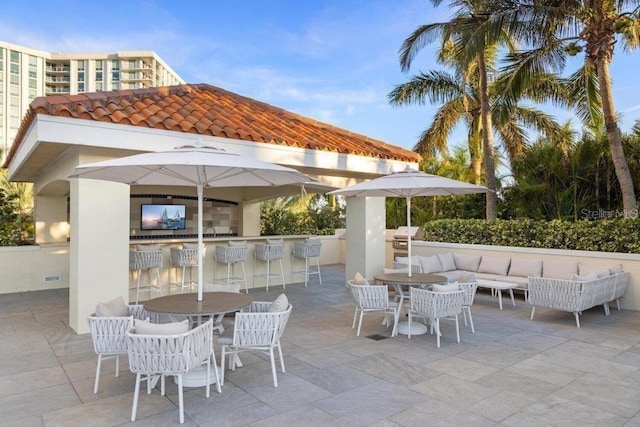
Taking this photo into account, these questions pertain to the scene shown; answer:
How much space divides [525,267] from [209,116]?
25.9 feet

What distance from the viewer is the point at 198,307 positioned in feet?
→ 17.0

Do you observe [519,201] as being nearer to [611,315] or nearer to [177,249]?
[611,315]

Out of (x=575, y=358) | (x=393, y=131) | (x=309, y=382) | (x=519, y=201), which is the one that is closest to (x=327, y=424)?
(x=309, y=382)

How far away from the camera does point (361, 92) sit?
2322cm

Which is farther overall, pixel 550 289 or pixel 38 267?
pixel 38 267

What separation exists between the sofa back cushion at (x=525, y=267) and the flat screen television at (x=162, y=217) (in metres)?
10.8

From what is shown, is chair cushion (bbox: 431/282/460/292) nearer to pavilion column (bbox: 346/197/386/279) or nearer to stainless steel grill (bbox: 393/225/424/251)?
pavilion column (bbox: 346/197/386/279)

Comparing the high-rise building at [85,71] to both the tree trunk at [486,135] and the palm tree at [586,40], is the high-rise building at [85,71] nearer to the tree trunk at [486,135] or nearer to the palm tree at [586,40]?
the tree trunk at [486,135]

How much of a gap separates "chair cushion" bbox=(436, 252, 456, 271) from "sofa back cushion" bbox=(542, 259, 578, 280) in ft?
7.27

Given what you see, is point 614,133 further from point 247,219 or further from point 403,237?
point 247,219

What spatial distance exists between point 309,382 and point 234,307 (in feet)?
4.03

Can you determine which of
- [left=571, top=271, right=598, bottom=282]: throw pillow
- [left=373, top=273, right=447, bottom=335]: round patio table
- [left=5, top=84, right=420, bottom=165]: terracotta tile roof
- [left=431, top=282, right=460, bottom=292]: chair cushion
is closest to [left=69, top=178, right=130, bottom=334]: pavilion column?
[left=5, top=84, right=420, bottom=165]: terracotta tile roof

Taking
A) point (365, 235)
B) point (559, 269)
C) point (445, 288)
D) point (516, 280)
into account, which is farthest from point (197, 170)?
point (559, 269)

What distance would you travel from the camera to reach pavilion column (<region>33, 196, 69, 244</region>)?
14.2 meters
